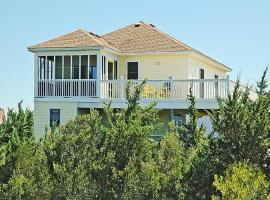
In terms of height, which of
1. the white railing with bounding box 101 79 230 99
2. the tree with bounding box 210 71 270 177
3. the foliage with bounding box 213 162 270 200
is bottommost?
the foliage with bounding box 213 162 270 200

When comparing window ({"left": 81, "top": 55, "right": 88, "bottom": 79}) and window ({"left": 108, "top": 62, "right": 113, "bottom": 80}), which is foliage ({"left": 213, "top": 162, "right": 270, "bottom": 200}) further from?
window ({"left": 108, "top": 62, "right": 113, "bottom": 80})

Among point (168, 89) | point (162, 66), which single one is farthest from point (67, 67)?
point (168, 89)

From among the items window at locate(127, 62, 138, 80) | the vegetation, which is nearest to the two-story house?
window at locate(127, 62, 138, 80)

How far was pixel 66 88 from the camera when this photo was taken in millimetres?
29953

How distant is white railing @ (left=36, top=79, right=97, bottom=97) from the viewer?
2958 cm

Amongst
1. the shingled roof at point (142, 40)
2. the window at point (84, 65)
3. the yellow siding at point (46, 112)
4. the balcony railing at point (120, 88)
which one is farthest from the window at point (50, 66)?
the shingled roof at point (142, 40)

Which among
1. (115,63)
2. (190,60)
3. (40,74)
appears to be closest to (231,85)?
(190,60)

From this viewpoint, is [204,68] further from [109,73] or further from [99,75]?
[99,75]

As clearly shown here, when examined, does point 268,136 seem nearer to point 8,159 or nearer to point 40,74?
point 8,159

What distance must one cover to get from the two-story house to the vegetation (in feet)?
24.6

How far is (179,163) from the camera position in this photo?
17625mm

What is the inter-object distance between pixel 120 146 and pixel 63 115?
11614 millimetres

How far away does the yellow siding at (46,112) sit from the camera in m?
29.7

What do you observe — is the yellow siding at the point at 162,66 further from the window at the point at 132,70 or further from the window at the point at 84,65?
the window at the point at 84,65
